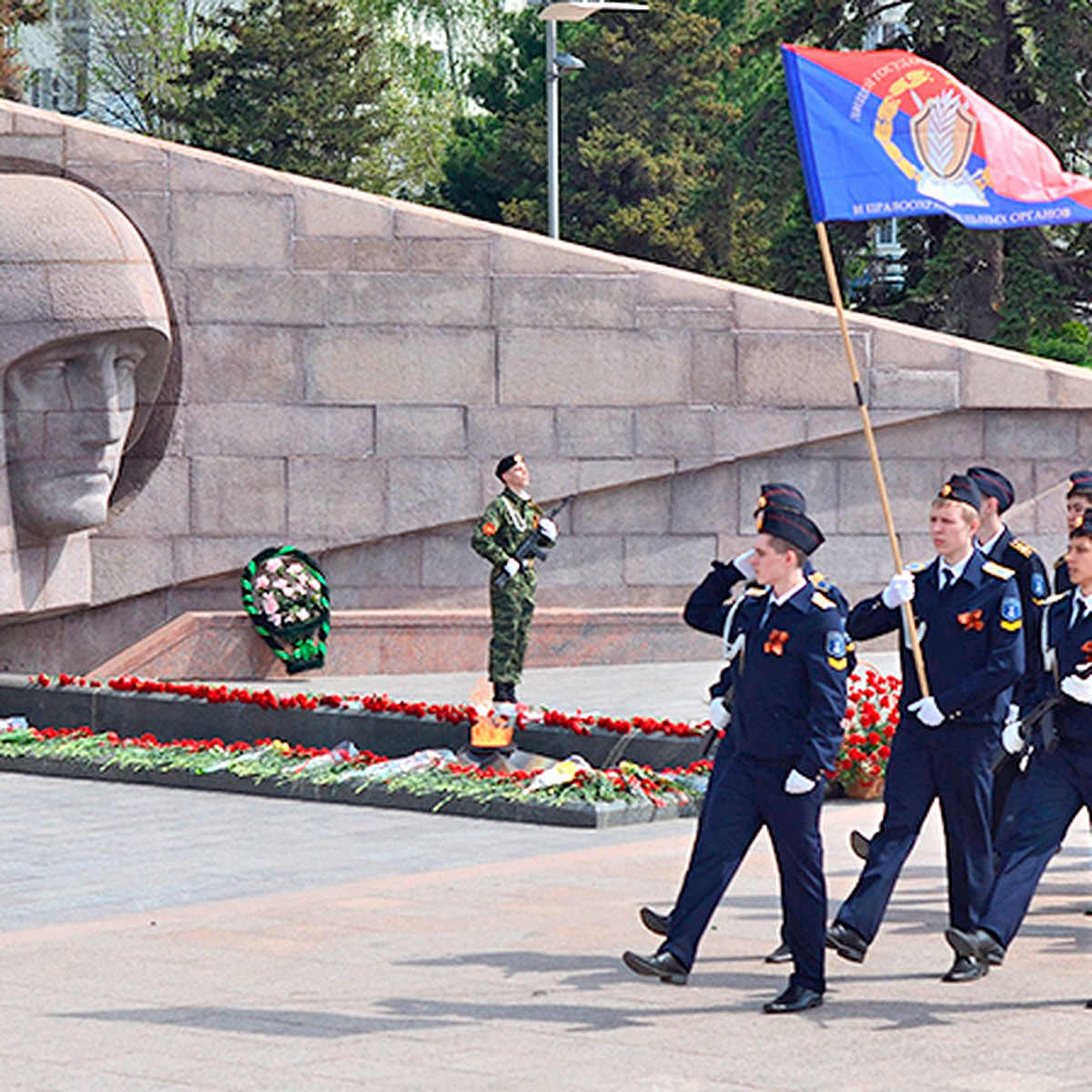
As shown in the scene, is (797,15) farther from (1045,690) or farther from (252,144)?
(1045,690)

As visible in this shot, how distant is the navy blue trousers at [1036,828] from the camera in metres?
6.95

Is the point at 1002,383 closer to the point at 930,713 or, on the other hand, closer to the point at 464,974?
the point at 930,713

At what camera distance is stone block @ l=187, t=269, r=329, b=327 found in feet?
54.4

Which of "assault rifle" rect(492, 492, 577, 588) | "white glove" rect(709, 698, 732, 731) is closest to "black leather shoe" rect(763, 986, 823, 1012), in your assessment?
"white glove" rect(709, 698, 732, 731)

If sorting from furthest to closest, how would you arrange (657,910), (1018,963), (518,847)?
(518,847) < (657,910) < (1018,963)

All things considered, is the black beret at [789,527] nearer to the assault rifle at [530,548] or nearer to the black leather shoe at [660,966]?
the black leather shoe at [660,966]

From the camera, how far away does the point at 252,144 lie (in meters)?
39.4

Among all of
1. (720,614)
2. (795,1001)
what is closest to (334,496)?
(720,614)

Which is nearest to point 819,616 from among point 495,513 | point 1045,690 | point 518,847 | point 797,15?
point 1045,690

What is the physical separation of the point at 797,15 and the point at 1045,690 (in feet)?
70.6

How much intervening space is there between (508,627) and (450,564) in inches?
114

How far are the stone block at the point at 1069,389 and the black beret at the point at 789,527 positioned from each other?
11.1 meters

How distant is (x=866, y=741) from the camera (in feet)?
35.8

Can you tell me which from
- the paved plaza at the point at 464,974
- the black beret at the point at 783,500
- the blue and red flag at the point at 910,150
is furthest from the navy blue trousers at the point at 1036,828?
the blue and red flag at the point at 910,150
